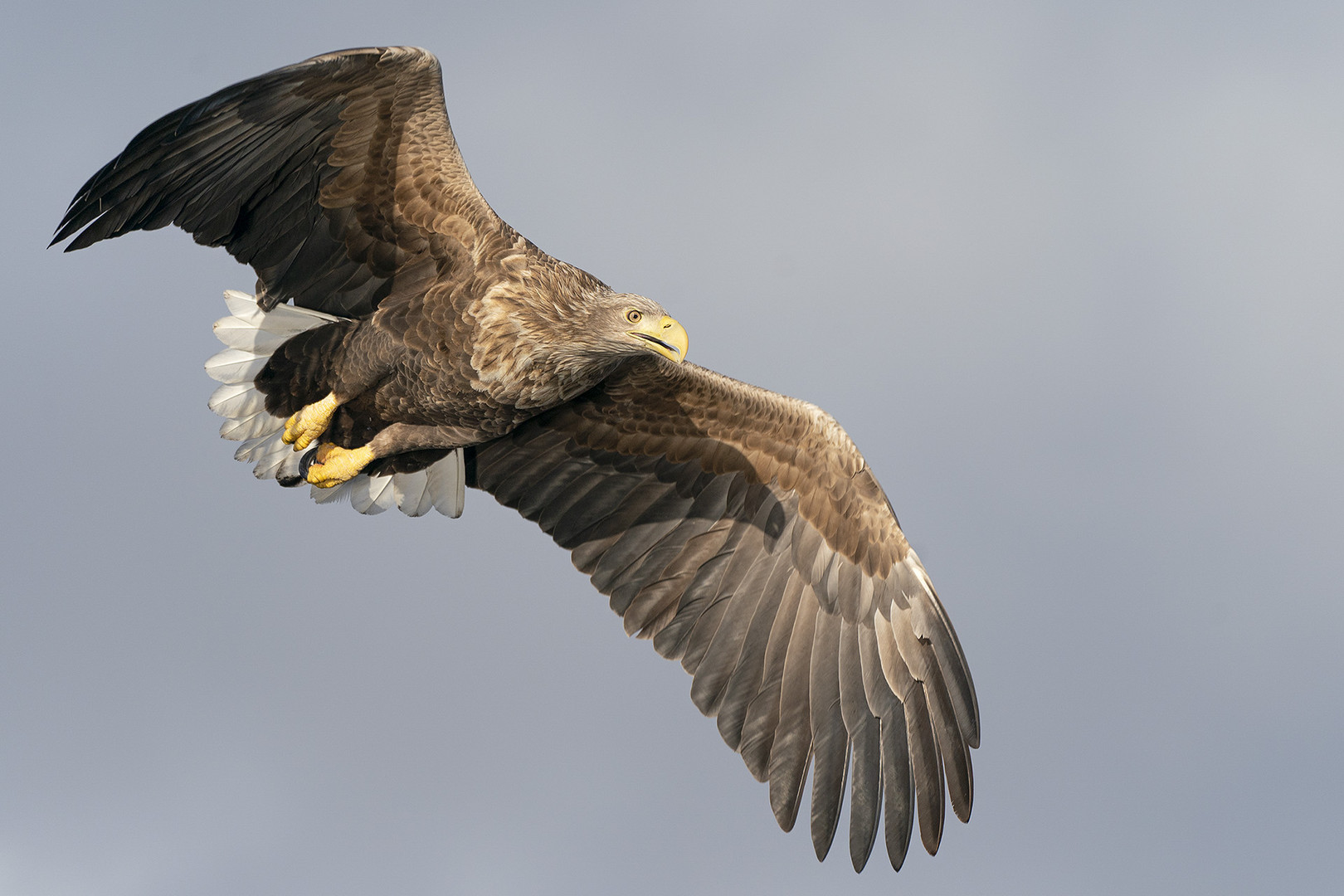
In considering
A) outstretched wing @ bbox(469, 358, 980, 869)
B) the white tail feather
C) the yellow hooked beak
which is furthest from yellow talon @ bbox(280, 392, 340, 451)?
the yellow hooked beak

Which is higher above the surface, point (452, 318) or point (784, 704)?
point (452, 318)

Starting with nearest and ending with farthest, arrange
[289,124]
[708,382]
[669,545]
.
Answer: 1. [289,124]
2. [708,382]
3. [669,545]

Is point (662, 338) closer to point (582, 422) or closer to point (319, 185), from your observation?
point (582, 422)

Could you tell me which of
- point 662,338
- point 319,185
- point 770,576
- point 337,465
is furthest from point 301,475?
point 770,576

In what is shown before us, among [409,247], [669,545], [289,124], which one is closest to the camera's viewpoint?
[289,124]

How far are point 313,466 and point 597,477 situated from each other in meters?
1.52

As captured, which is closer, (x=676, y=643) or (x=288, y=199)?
(x=288, y=199)

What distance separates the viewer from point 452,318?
21.5ft

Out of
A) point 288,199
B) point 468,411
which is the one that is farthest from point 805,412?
point 288,199

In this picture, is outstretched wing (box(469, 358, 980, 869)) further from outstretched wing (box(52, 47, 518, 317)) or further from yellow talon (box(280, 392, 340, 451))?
outstretched wing (box(52, 47, 518, 317))

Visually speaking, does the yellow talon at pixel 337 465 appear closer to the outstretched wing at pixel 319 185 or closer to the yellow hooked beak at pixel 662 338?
the outstretched wing at pixel 319 185

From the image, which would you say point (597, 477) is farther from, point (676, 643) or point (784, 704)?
point (784, 704)

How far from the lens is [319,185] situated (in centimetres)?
657

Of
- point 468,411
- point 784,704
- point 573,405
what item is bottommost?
point 784,704
